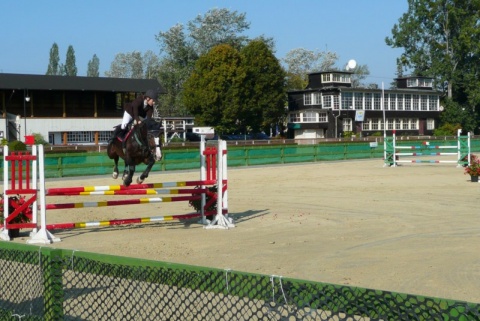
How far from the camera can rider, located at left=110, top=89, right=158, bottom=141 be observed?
560 inches

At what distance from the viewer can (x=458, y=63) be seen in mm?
83625

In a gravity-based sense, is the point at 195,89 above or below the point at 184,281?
above

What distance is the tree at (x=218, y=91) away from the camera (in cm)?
7525

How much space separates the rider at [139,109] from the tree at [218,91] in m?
60.4

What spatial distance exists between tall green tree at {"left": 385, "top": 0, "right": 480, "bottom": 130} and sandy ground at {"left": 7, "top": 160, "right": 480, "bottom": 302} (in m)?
57.6

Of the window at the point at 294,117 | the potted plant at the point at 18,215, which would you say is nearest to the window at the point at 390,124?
the window at the point at 294,117

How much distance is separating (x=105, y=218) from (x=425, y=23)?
231ft

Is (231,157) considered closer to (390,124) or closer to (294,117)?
(294,117)

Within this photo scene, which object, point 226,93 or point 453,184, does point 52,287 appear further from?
point 226,93

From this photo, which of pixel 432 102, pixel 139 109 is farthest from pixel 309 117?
→ pixel 139 109

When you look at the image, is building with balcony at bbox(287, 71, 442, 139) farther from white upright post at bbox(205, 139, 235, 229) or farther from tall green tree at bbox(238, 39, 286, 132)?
white upright post at bbox(205, 139, 235, 229)

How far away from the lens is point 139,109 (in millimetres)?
14320

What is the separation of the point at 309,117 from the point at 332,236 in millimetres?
71294

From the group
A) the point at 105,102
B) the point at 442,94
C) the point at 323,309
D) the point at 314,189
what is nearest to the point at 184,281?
the point at 323,309
